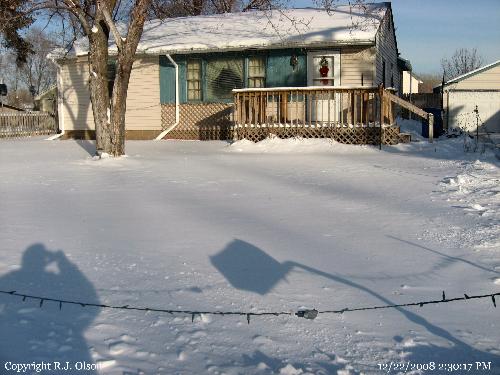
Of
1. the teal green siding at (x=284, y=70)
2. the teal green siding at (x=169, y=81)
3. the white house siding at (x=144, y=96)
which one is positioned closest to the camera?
the teal green siding at (x=284, y=70)

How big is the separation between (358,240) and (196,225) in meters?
1.92

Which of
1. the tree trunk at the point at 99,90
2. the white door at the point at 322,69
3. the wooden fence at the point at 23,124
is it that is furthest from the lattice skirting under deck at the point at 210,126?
the wooden fence at the point at 23,124

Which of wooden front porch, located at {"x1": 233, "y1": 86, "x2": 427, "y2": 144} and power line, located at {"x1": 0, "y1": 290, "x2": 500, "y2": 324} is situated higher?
wooden front porch, located at {"x1": 233, "y1": 86, "x2": 427, "y2": 144}

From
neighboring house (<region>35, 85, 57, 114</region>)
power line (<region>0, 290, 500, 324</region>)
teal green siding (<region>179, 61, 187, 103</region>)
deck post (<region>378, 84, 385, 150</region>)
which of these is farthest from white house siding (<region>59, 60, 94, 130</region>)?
neighboring house (<region>35, 85, 57, 114</region>)

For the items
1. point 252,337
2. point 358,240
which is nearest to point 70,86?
point 358,240

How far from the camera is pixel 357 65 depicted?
17.1 m

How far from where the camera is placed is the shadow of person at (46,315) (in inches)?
123

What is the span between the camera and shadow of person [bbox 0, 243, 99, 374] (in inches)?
123

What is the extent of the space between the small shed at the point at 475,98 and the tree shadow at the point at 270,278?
25.0m

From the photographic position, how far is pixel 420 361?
3100 mm

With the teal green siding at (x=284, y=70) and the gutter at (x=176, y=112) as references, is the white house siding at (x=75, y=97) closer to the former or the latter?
the gutter at (x=176, y=112)

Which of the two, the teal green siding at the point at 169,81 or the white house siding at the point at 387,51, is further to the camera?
the teal green siding at the point at 169,81

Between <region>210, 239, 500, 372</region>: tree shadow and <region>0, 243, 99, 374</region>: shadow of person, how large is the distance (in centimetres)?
123

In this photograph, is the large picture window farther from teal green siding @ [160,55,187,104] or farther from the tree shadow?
the tree shadow
